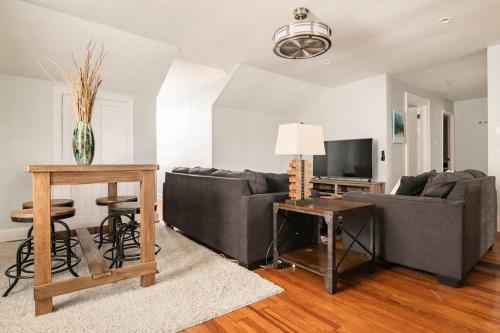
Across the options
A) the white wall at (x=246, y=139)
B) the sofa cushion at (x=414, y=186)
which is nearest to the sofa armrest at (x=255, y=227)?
the sofa cushion at (x=414, y=186)

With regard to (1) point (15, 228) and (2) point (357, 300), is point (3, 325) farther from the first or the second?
(1) point (15, 228)

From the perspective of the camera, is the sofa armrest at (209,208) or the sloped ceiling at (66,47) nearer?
the sofa armrest at (209,208)

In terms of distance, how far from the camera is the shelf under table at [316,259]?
6.99 feet

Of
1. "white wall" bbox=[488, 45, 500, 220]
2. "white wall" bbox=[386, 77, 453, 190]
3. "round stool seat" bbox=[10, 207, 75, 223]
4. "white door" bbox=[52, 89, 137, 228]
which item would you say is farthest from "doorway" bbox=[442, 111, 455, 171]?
"round stool seat" bbox=[10, 207, 75, 223]

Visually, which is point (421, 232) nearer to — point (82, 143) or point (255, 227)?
point (255, 227)

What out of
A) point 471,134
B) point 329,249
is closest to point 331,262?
point 329,249

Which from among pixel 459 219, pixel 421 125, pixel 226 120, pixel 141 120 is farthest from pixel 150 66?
pixel 421 125

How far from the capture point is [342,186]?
17.6 feet

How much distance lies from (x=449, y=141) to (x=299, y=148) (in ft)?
22.5

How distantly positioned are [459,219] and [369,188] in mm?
2940

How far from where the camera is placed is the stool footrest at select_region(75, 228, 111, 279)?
1909mm

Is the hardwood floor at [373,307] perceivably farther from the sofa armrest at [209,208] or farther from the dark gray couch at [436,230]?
the sofa armrest at [209,208]

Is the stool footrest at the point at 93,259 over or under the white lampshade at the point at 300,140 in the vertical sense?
under

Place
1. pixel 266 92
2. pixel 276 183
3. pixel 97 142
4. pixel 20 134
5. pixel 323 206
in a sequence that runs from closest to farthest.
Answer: pixel 323 206 → pixel 276 183 → pixel 20 134 → pixel 97 142 → pixel 266 92
